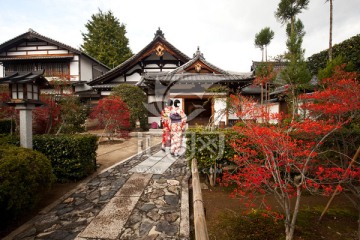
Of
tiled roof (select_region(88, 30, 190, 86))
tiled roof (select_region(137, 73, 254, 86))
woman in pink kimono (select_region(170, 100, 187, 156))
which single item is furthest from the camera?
tiled roof (select_region(88, 30, 190, 86))

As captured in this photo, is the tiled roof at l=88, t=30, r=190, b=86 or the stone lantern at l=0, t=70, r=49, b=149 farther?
the tiled roof at l=88, t=30, r=190, b=86

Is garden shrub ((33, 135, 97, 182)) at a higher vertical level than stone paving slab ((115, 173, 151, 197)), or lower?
higher

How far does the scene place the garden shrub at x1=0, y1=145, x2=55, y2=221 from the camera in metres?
3.00

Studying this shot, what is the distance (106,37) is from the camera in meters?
34.7

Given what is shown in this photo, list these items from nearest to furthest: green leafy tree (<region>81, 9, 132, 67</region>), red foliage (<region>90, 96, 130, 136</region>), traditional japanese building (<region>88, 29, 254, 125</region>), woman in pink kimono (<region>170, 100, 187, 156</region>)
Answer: woman in pink kimono (<region>170, 100, 187, 156</region>) → red foliage (<region>90, 96, 130, 136</region>) → traditional japanese building (<region>88, 29, 254, 125</region>) → green leafy tree (<region>81, 9, 132, 67</region>)

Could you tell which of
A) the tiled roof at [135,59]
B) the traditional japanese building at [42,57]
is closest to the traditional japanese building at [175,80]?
the tiled roof at [135,59]

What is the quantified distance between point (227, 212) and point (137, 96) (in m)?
11.4

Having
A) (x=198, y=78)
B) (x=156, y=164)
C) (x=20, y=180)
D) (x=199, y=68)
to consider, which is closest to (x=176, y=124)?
(x=156, y=164)

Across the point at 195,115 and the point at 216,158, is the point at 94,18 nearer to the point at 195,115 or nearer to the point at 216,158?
the point at 195,115

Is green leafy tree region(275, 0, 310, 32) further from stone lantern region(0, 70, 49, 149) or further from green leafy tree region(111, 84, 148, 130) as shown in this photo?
stone lantern region(0, 70, 49, 149)

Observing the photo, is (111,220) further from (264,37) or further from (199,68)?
(264,37)

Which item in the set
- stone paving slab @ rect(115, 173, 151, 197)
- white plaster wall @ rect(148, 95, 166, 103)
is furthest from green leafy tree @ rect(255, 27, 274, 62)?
stone paving slab @ rect(115, 173, 151, 197)

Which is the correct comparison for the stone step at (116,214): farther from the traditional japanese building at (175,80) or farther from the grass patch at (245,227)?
the traditional japanese building at (175,80)

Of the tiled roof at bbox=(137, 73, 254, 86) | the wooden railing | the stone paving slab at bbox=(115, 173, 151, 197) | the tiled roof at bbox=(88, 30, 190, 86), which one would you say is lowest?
the stone paving slab at bbox=(115, 173, 151, 197)
